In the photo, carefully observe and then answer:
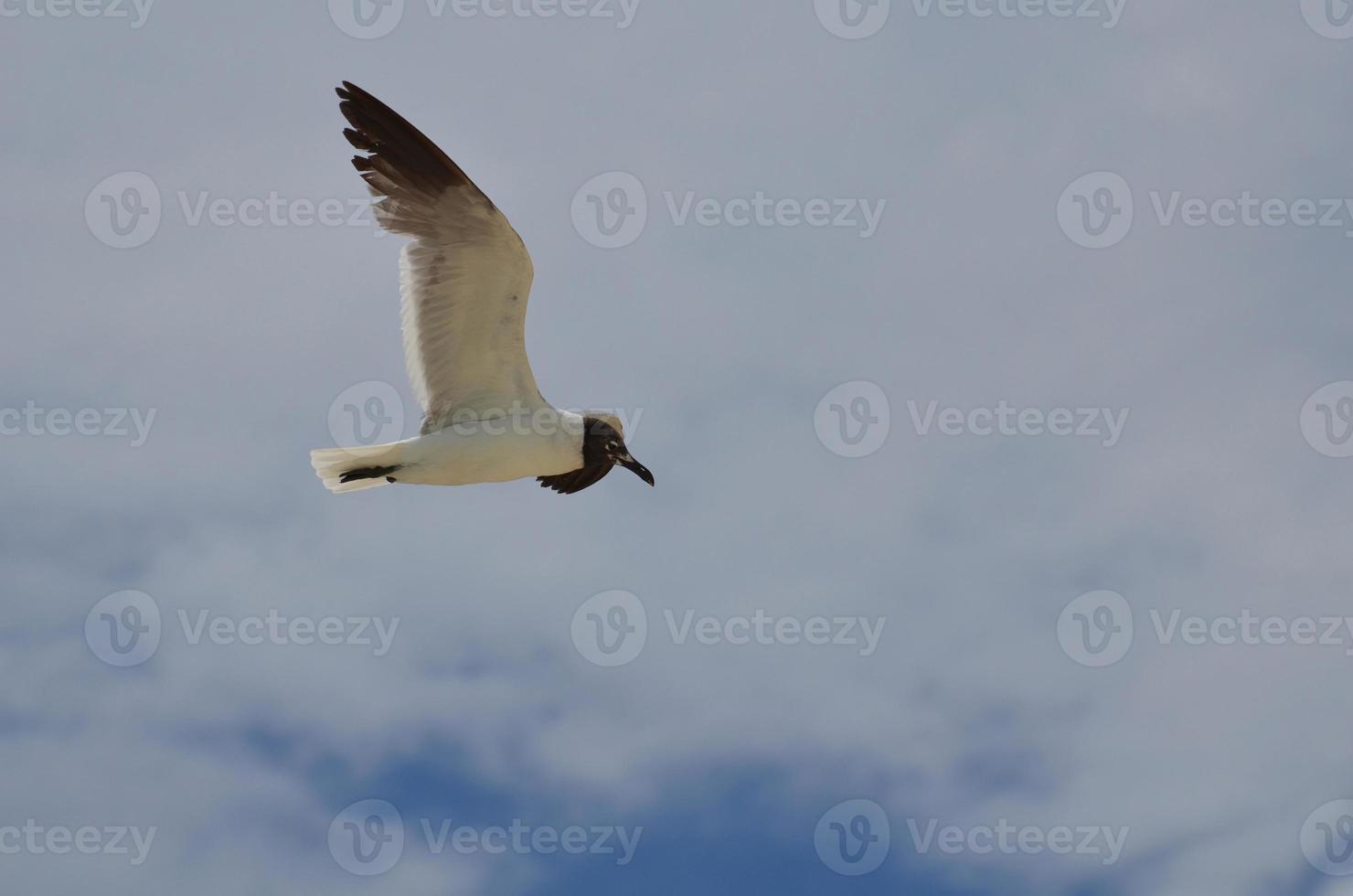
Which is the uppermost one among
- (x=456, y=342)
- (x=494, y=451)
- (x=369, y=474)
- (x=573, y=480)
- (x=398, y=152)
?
(x=398, y=152)

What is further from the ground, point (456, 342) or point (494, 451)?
point (456, 342)

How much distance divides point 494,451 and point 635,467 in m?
1.27

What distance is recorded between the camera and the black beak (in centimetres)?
1426

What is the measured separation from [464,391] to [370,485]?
1174 millimetres

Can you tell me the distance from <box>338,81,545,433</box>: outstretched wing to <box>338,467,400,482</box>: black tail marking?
693 millimetres

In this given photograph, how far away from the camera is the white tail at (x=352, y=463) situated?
1366 cm

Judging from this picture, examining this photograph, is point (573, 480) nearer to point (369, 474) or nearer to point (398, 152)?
point (369, 474)

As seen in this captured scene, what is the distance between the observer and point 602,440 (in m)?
14.1

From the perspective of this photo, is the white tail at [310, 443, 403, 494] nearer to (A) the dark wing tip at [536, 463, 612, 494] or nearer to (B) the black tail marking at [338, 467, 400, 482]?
(B) the black tail marking at [338, 467, 400, 482]

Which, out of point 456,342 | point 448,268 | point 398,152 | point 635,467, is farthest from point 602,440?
point 398,152

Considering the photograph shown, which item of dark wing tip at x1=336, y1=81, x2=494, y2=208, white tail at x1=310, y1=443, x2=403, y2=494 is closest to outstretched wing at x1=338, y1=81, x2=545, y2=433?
dark wing tip at x1=336, y1=81, x2=494, y2=208

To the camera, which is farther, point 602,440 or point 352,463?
point 602,440

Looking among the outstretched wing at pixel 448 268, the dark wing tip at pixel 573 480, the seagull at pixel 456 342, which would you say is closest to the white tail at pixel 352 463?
the seagull at pixel 456 342

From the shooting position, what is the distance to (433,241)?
1366 cm
